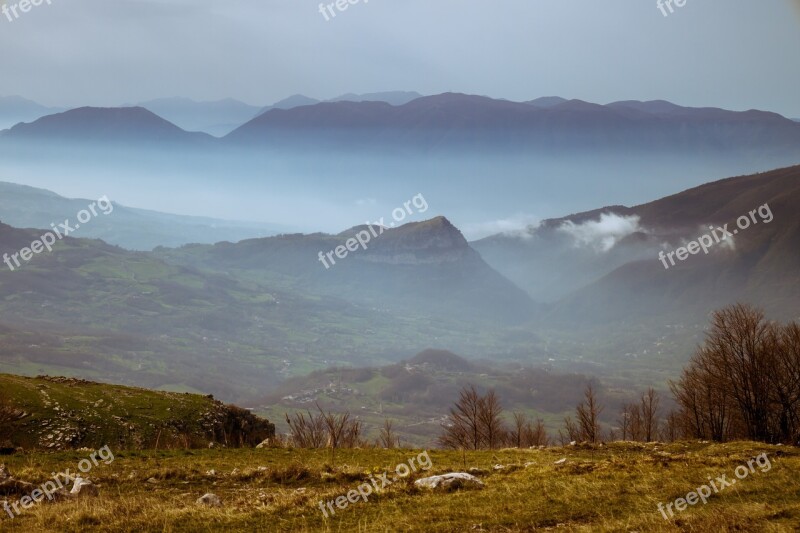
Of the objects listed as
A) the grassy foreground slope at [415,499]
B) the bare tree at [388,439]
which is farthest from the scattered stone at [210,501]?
the bare tree at [388,439]

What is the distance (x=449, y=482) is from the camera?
24281 mm

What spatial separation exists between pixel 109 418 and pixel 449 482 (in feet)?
104

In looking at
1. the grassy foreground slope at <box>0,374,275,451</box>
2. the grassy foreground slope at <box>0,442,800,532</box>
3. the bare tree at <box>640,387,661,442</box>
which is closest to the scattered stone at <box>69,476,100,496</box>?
the grassy foreground slope at <box>0,442,800,532</box>

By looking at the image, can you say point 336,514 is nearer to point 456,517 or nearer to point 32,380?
point 456,517

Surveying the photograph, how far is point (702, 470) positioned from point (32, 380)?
50.1 metres

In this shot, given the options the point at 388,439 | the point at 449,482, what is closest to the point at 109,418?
the point at 388,439

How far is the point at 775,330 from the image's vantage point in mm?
70125

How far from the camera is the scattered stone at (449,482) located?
24062mm

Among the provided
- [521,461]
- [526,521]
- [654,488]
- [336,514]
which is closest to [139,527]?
[336,514]

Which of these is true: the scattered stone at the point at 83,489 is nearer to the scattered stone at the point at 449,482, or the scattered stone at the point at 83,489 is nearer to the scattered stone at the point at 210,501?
the scattered stone at the point at 210,501

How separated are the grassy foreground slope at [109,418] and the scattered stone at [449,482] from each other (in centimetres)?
2040

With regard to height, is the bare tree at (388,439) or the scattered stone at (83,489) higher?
the scattered stone at (83,489)

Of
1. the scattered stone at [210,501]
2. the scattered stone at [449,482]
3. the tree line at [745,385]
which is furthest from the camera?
the tree line at [745,385]

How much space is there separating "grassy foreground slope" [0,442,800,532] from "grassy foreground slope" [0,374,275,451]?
8.56 meters
